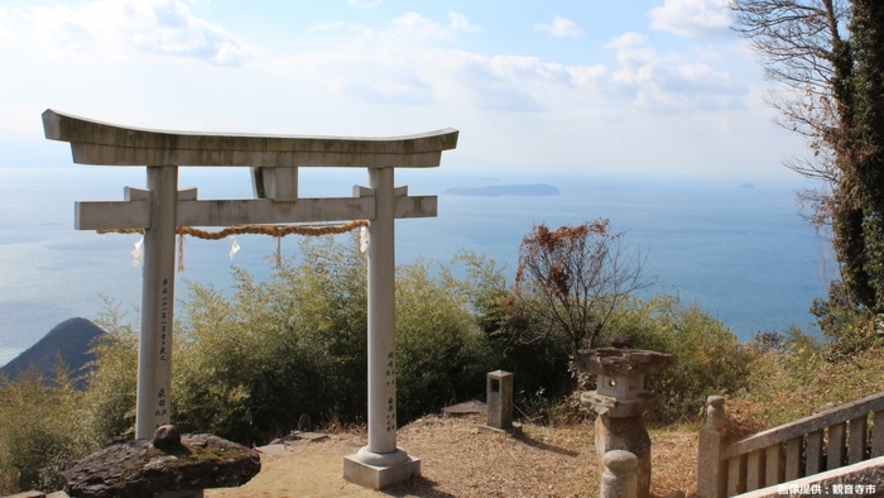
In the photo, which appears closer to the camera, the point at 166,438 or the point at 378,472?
the point at 166,438

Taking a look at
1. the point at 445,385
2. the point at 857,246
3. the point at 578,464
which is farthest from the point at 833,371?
the point at 445,385

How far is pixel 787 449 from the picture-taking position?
593 centimetres

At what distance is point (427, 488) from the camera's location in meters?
7.42

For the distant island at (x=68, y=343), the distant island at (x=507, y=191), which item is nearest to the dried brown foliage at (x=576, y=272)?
the distant island at (x=68, y=343)

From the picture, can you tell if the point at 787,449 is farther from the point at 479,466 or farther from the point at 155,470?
the point at 155,470

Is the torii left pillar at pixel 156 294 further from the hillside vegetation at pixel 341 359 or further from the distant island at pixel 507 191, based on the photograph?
the distant island at pixel 507 191

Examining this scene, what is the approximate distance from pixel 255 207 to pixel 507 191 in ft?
412

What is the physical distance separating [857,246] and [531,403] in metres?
6.42

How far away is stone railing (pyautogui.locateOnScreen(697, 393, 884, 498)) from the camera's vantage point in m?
5.70

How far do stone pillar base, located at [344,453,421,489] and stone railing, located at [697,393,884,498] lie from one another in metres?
2.77

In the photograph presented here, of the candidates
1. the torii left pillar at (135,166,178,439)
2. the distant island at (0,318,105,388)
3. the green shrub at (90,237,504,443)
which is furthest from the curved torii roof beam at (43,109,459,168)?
the distant island at (0,318,105,388)

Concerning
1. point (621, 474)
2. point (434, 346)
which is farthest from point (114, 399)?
point (621, 474)

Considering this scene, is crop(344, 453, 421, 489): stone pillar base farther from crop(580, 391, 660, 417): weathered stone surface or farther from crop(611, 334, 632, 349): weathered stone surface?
crop(611, 334, 632, 349): weathered stone surface

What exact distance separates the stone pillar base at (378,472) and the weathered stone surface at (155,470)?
122 inches
